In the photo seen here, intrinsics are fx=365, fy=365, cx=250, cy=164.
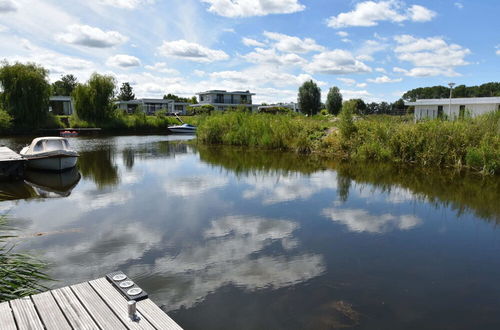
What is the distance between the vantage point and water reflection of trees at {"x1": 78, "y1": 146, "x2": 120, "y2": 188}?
14.1m

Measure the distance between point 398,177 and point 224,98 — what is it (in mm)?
66568

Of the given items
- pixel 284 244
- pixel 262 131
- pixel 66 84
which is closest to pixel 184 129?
pixel 262 131

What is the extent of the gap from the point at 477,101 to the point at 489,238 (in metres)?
Answer: 32.0

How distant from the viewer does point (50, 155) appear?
49.9 ft

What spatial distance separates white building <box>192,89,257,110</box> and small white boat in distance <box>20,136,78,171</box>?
198 ft

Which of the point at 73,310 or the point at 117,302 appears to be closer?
the point at 73,310

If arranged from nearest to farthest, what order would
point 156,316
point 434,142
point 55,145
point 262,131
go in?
point 156,316
point 55,145
point 434,142
point 262,131

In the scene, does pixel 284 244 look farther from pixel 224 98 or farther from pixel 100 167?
pixel 224 98

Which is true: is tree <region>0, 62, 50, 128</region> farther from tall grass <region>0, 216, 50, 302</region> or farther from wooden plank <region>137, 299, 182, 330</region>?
wooden plank <region>137, 299, 182, 330</region>

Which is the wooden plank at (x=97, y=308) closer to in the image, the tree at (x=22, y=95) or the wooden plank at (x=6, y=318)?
the wooden plank at (x=6, y=318)

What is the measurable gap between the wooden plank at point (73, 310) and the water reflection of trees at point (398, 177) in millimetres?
8678

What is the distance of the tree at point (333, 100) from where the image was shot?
2532 inches

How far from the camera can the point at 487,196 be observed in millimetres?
11414

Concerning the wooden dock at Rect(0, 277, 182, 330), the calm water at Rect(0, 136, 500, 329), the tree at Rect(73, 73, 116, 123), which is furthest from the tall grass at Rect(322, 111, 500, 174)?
the tree at Rect(73, 73, 116, 123)
